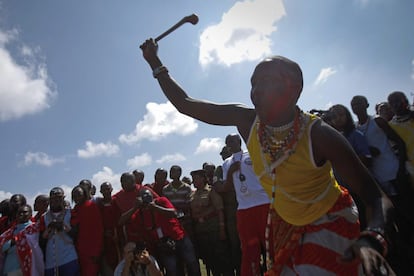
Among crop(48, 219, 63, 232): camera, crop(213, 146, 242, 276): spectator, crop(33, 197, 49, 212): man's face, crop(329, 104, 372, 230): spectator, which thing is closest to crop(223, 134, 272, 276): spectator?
crop(329, 104, 372, 230): spectator

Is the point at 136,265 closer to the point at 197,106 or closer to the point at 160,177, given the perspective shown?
the point at 160,177

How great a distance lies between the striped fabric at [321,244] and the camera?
1.93 m

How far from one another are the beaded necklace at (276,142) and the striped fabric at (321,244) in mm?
142

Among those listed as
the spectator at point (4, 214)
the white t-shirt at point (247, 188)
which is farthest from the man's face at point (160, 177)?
the spectator at point (4, 214)

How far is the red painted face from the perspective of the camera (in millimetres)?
2062

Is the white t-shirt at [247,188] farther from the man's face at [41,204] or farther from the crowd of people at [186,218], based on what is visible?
the man's face at [41,204]

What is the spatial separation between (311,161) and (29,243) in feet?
16.9

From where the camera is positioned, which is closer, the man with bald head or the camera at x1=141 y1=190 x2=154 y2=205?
the man with bald head

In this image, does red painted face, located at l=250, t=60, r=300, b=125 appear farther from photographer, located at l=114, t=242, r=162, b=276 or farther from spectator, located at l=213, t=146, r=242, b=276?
spectator, located at l=213, t=146, r=242, b=276

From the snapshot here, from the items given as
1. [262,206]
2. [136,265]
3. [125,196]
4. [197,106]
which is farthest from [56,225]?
[197,106]

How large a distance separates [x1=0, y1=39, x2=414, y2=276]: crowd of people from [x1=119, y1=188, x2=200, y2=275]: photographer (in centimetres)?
2

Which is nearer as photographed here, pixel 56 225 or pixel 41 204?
pixel 56 225

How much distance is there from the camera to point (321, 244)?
1.95m

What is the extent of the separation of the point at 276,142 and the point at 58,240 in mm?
4861
